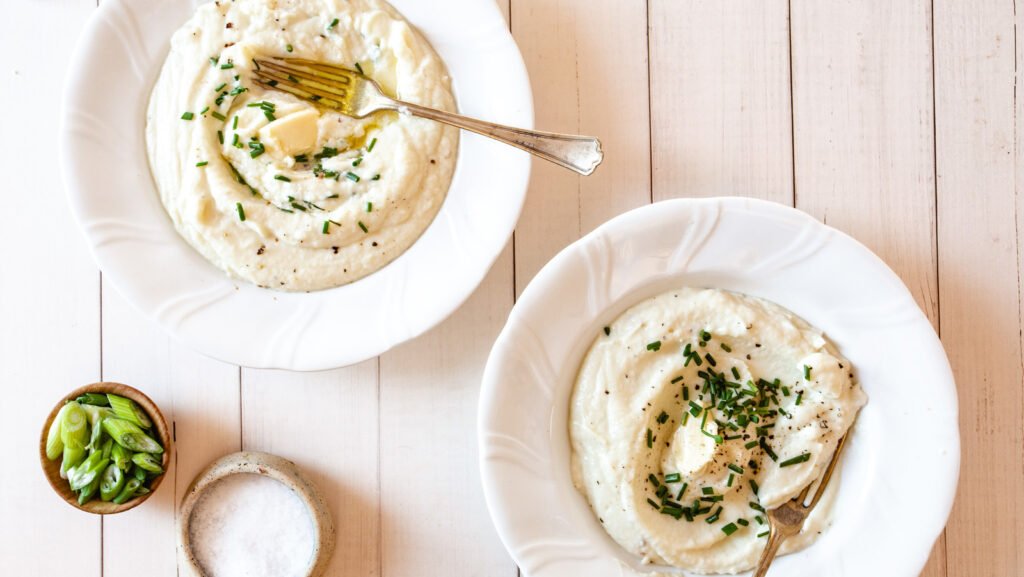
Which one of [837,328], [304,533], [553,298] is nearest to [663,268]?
[553,298]

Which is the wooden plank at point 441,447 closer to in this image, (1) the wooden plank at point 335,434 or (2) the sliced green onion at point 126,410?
(1) the wooden plank at point 335,434

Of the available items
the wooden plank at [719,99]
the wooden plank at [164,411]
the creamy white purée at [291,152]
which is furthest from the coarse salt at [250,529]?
the wooden plank at [719,99]

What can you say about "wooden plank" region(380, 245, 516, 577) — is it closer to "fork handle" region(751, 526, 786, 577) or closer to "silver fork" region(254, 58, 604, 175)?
"silver fork" region(254, 58, 604, 175)

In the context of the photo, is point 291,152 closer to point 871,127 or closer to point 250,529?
point 250,529

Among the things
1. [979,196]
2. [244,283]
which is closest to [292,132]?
[244,283]

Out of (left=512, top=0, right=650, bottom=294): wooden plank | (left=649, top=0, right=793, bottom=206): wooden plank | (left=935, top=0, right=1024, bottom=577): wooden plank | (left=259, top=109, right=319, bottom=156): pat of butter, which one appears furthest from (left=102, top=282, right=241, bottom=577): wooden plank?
(left=935, top=0, right=1024, bottom=577): wooden plank
